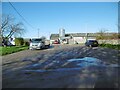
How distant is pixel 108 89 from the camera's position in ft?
23.8

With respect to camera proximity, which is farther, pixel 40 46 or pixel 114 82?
pixel 40 46

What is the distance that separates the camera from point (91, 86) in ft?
25.3

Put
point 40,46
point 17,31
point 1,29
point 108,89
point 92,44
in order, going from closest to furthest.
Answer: point 108,89 < point 40,46 < point 92,44 < point 1,29 < point 17,31

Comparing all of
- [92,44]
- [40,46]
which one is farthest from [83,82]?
[92,44]

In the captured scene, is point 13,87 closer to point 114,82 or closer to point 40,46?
point 114,82

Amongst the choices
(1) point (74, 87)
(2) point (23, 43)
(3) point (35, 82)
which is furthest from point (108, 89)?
(2) point (23, 43)

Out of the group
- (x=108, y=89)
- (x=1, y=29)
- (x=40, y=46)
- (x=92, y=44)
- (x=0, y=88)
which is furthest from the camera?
(x=1, y=29)

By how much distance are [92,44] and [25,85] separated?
4038 cm

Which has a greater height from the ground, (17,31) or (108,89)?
(17,31)

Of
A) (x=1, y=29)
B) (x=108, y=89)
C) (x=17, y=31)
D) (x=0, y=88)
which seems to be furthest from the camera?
(x=17, y=31)

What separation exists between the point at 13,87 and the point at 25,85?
0.45 metres

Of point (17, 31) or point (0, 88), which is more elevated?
point (17, 31)

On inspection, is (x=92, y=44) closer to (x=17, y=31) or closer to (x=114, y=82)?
(x=17, y=31)

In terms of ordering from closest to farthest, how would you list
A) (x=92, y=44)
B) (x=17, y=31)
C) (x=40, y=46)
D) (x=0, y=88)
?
1. (x=0, y=88)
2. (x=40, y=46)
3. (x=92, y=44)
4. (x=17, y=31)
